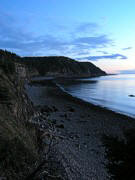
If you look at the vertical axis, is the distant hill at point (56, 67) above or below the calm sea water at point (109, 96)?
above

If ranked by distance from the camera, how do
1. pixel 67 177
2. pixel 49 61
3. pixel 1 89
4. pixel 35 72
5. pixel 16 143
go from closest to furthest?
pixel 16 143, pixel 67 177, pixel 1 89, pixel 35 72, pixel 49 61

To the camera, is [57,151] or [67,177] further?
[57,151]

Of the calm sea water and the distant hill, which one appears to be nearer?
the calm sea water

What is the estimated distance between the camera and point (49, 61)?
572ft

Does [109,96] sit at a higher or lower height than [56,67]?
lower

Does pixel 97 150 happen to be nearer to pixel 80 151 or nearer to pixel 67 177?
pixel 80 151

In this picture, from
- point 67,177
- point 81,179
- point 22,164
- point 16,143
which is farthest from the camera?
point 81,179

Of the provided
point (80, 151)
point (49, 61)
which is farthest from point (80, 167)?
point (49, 61)

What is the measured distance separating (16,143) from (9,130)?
2.15 ft

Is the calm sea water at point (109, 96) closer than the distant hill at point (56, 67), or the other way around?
the calm sea water at point (109, 96)

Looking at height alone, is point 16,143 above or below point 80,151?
above

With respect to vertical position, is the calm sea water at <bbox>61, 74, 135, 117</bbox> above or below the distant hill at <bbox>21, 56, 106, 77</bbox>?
below

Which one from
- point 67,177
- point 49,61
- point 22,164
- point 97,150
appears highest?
point 49,61

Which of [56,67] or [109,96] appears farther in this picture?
[56,67]
